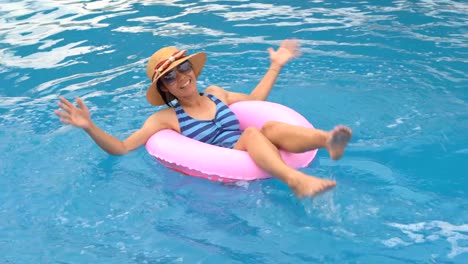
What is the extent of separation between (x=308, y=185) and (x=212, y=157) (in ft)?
2.73

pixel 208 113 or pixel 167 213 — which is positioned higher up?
pixel 208 113

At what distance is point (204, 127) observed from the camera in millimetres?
4590

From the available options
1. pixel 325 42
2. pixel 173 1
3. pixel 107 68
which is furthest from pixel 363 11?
pixel 107 68

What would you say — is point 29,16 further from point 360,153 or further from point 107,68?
point 360,153

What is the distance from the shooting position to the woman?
3.84 m

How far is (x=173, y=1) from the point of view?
29.8 feet

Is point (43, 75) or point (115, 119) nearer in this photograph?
point (115, 119)

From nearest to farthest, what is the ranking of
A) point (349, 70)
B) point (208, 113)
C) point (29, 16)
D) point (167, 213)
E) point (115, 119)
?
point (167, 213) < point (208, 113) < point (115, 119) < point (349, 70) < point (29, 16)

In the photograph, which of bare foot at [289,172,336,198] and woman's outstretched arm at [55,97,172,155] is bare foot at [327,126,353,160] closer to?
bare foot at [289,172,336,198]

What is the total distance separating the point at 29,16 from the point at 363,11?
446 centimetres

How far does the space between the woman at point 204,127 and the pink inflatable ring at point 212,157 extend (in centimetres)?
8

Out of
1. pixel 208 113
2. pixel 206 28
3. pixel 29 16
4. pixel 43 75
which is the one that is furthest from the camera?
pixel 29 16

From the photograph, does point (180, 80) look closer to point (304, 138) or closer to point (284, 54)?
point (304, 138)

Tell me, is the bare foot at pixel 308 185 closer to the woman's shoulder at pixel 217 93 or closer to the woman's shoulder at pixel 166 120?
the woman's shoulder at pixel 166 120
